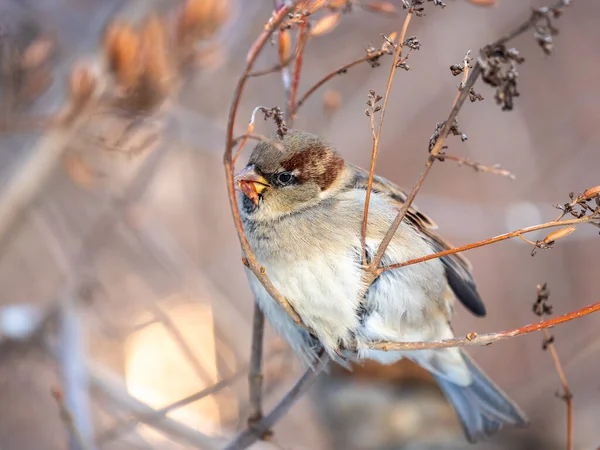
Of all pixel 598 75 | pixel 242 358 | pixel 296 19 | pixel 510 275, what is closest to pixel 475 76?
pixel 296 19

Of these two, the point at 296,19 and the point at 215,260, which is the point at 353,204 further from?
the point at 215,260

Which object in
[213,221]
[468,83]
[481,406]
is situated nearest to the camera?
[468,83]

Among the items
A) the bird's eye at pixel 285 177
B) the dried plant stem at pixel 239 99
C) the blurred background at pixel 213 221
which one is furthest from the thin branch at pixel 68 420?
the bird's eye at pixel 285 177

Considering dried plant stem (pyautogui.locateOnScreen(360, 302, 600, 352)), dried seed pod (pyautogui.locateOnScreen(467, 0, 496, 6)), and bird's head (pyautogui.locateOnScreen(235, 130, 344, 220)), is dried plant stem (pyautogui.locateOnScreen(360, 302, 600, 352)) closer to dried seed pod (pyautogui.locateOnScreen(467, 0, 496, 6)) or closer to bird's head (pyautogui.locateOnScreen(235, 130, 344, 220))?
bird's head (pyautogui.locateOnScreen(235, 130, 344, 220))

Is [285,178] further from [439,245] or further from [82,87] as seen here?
[82,87]

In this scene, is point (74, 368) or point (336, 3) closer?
point (336, 3)

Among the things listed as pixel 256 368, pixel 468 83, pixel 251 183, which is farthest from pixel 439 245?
pixel 468 83
